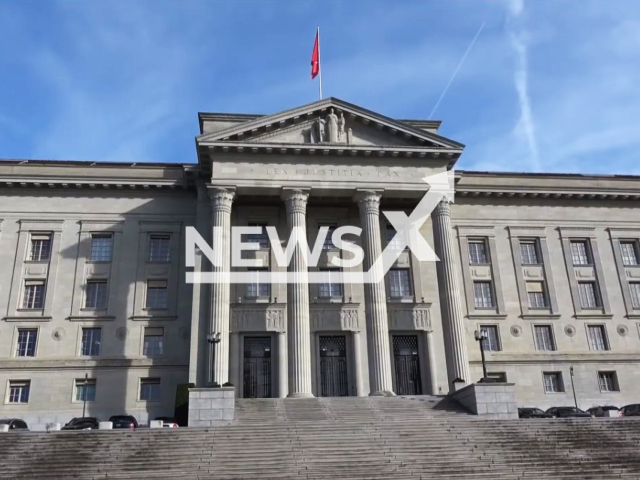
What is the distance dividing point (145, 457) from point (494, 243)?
2852 centimetres

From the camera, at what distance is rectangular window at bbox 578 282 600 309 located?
137 feet

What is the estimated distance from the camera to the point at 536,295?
41562 millimetres

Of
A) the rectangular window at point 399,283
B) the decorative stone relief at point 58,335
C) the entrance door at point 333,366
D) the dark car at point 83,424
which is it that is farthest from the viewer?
the rectangular window at point 399,283

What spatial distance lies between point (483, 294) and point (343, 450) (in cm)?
2120

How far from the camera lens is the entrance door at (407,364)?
36.5 meters

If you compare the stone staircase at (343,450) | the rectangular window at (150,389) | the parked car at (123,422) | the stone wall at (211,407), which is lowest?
the stone staircase at (343,450)

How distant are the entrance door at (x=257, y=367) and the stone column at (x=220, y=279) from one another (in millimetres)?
3092

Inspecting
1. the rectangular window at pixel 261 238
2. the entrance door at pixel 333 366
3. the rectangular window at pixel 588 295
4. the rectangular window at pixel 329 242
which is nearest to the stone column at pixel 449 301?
the entrance door at pixel 333 366

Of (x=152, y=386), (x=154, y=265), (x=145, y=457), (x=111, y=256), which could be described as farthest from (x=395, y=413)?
(x=111, y=256)

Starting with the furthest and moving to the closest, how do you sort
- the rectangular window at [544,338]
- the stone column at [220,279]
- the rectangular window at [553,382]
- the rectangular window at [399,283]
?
1. the rectangular window at [544,338]
2. the rectangular window at [553,382]
3. the rectangular window at [399,283]
4. the stone column at [220,279]

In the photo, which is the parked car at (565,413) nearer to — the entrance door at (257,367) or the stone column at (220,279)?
the entrance door at (257,367)

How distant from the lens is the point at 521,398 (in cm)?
3838

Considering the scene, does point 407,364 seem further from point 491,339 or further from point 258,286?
point 258,286

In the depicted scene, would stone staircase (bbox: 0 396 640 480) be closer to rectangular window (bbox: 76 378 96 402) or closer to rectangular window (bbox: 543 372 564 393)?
rectangular window (bbox: 76 378 96 402)
